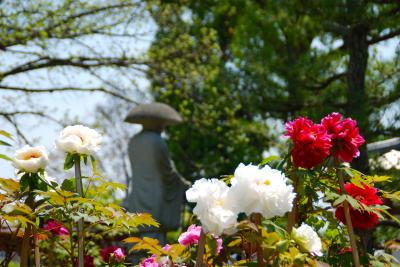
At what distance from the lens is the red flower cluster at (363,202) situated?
192 cm

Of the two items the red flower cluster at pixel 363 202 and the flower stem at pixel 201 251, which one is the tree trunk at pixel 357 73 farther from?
the flower stem at pixel 201 251

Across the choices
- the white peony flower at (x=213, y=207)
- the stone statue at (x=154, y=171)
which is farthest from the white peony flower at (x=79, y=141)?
the stone statue at (x=154, y=171)

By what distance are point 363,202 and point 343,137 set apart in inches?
9.9

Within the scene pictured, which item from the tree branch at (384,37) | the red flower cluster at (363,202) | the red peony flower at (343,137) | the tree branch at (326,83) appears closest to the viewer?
the red peony flower at (343,137)

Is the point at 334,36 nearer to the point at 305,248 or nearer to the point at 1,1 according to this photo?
the point at 1,1

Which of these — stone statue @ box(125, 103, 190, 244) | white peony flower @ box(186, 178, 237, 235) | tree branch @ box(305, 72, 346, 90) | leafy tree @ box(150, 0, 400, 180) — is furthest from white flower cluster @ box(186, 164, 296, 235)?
tree branch @ box(305, 72, 346, 90)

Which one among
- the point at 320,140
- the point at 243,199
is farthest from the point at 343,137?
the point at 243,199

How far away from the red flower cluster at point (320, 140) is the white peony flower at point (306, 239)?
0.27 metres

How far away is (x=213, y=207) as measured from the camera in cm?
135

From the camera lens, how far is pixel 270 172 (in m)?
1.37

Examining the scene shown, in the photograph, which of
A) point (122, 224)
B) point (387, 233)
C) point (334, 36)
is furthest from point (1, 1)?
point (122, 224)

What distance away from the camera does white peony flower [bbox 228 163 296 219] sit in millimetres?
1330

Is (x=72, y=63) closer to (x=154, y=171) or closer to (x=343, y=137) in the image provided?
(x=154, y=171)

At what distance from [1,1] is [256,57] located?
12.2 feet
